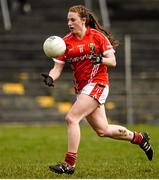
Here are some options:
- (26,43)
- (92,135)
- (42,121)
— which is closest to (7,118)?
(42,121)

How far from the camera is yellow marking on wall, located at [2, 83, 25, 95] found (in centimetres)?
2178

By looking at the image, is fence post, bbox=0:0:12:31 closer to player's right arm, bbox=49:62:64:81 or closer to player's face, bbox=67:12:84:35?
player's right arm, bbox=49:62:64:81

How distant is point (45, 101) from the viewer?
21734mm

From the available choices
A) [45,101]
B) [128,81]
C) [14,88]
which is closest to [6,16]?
[14,88]

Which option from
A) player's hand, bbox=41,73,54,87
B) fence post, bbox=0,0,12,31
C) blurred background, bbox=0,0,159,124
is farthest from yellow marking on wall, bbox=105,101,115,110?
player's hand, bbox=41,73,54,87

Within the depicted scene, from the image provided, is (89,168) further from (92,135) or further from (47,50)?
(92,135)

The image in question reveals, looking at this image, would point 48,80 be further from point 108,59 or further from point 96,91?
point 108,59

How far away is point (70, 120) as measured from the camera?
10.0m

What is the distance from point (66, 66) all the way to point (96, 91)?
1258 centimetres

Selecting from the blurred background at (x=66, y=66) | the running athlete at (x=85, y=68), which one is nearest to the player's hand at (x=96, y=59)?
the running athlete at (x=85, y=68)

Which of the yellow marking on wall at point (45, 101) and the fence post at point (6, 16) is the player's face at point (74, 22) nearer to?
the yellow marking on wall at point (45, 101)

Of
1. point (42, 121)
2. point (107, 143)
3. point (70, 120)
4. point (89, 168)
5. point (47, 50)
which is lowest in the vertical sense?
point (42, 121)

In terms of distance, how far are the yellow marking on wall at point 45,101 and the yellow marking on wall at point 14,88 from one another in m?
0.49

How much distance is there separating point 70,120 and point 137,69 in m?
12.8
